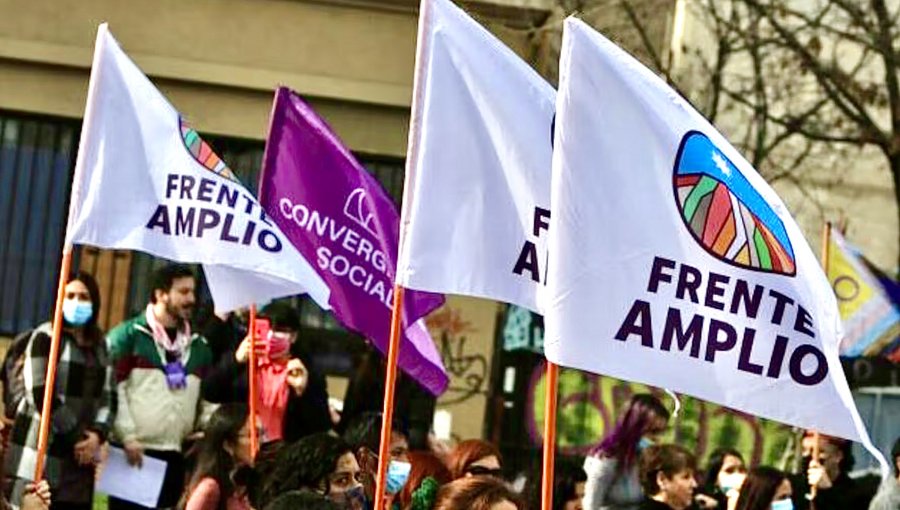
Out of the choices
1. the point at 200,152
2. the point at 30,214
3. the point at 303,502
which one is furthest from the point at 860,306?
the point at 303,502

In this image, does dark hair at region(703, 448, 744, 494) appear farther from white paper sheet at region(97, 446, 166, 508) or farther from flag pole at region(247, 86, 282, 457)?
white paper sheet at region(97, 446, 166, 508)

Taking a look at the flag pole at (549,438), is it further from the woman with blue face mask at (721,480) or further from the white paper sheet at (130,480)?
the woman with blue face mask at (721,480)

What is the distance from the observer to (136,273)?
1636cm

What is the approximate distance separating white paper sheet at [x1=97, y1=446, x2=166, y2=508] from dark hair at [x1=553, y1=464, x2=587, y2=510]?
6.41 ft

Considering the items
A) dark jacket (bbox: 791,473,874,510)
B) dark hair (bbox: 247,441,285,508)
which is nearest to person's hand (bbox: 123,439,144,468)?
dark hair (bbox: 247,441,285,508)

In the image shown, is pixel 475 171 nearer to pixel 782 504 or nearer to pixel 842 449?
pixel 782 504

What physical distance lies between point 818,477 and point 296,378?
9.39ft

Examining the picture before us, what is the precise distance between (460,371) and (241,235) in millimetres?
7774

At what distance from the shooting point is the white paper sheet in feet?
32.8

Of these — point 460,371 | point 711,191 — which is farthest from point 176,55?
point 711,191

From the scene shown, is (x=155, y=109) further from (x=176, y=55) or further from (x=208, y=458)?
(x=176, y=55)

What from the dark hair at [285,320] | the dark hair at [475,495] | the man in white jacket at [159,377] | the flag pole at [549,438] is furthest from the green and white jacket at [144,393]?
the flag pole at [549,438]

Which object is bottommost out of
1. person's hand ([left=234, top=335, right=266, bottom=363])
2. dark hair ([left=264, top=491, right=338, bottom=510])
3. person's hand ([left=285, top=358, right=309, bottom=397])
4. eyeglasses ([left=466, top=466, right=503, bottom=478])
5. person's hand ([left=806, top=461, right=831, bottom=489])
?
dark hair ([left=264, top=491, right=338, bottom=510])

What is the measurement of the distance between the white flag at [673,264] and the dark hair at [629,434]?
11.4ft
